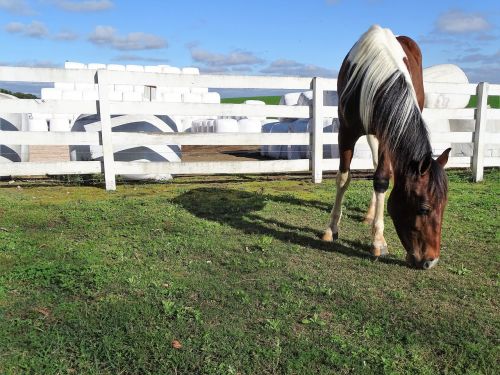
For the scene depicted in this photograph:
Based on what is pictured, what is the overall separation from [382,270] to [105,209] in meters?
3.27

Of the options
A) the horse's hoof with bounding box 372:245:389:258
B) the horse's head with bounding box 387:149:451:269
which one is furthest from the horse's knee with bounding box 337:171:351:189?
the horse's head with bounding box 387:149:451:269

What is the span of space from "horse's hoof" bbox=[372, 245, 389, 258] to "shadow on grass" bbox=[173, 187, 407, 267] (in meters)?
0.05

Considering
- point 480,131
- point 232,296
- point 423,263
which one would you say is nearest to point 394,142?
point 423,263

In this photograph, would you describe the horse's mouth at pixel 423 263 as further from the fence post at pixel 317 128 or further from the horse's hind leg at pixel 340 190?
the fence post at pixel 317 128

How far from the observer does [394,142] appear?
3.29 m

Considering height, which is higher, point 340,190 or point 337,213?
point 340,190

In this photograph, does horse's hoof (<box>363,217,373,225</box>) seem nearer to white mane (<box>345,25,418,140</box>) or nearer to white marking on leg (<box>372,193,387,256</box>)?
white marking on leg (<box>372,193,387,256</box>)

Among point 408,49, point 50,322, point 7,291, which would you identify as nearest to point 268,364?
point 50,322

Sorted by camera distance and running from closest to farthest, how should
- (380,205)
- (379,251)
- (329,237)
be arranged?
1. (379,251)
2. (380,205)
3. (329,237)

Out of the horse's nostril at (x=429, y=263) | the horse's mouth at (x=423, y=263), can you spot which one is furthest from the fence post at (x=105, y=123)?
the horse's nostril at (x=429, y=263)

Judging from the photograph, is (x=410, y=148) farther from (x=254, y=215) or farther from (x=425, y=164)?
(x=254, y=215)

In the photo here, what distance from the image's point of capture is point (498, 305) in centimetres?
291

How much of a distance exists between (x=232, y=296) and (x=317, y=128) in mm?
4668

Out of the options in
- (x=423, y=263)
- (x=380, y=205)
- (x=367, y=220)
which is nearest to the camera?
(x=423, y=263)
